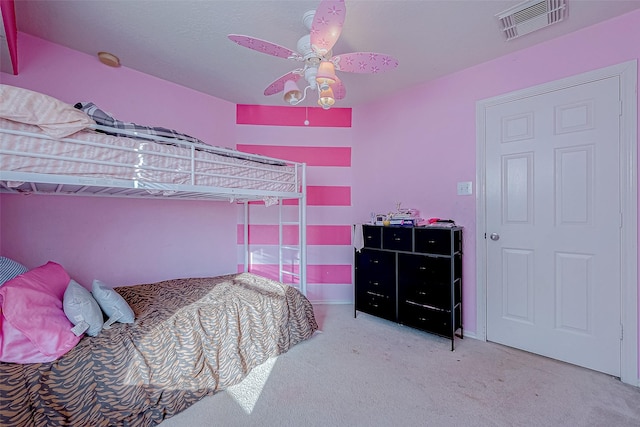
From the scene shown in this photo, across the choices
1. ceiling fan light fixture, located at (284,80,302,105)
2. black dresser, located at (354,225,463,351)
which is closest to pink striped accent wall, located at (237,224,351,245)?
black dresser, located at (354,225,463,351)

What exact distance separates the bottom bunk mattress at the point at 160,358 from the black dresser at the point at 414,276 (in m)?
0.85

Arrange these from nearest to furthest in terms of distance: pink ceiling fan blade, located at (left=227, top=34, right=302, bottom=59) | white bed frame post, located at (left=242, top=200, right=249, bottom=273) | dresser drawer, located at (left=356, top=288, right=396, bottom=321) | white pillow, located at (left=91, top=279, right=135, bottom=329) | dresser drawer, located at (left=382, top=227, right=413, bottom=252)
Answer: pink ceiling fan blade, located at (left=227, top=34, right=302, bottom=59)
white pillow, located at (left=91, top=279, right=135, bottom=329)
dresser drawer, located at (left=382, top=227, right=413, bottom=252)
dresser drawer, located at (left=356, top=288, right=396, bottom=321)
white bed frame post, located at (left=242, top=200, right=249, bottom=273)

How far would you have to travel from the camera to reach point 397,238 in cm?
270

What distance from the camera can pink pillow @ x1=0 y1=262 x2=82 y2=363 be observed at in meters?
1.25

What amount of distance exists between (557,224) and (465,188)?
75cm

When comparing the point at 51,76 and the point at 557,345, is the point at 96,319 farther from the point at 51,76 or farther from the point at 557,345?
the point at 557,345

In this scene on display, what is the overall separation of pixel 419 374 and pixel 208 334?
5.01 ft

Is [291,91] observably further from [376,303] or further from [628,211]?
[628,211]

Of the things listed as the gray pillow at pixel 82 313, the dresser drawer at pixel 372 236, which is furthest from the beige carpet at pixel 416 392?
the dresser drawer at pixel 372 236

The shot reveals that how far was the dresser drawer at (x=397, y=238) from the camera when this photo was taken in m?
2.62

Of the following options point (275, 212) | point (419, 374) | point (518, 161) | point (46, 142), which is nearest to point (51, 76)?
point (46, 142)

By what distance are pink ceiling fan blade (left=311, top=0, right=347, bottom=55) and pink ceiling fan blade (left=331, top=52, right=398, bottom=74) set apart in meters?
0.15

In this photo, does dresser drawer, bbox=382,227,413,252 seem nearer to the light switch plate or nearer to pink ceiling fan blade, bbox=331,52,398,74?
the light switch plate

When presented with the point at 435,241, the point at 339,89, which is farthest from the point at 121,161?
the point at 435,241
